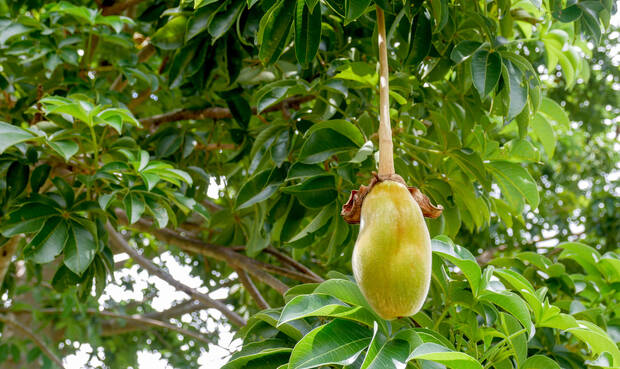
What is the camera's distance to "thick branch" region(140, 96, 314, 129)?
1.66 meters

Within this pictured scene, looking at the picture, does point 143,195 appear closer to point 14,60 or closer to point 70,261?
point 70,261

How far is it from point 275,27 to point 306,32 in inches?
2.4

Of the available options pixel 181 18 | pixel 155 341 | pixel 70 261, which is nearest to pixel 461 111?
pixel 181 18

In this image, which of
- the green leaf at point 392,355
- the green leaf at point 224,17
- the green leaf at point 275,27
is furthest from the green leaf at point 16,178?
the green leaf at point 392,355

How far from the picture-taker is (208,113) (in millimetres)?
1818

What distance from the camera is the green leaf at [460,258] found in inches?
33.9

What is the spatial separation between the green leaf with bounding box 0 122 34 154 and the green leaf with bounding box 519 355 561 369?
104 centimetres

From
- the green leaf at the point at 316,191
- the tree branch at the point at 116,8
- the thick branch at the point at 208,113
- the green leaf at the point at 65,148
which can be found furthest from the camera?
the tree branch at the point at 116,8

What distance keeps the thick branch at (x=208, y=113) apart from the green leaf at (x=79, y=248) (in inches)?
21.8

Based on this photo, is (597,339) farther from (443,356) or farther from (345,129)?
(345,129)

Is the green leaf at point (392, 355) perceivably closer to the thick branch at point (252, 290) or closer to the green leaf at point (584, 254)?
the green leaf at point (584, 254)

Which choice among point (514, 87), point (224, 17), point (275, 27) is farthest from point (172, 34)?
point (514, 87)

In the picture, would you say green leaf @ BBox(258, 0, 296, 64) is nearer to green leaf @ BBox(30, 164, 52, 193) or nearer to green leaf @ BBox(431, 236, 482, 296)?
green leaf @ BBox(431, 236, 482, 296)

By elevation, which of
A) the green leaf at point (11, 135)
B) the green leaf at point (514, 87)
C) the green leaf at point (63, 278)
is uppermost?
the green leaf at point (514, 87)
